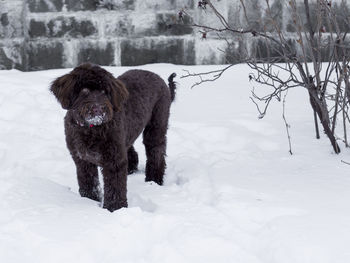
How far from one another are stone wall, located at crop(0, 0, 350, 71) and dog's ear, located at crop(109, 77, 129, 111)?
4177 millimetres

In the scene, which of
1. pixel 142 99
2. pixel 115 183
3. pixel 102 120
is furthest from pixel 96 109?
pixel 142 99

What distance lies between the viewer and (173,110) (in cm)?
659

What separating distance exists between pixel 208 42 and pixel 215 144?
288 cm

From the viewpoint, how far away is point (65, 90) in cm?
345

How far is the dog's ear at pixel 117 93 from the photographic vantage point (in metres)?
3.55

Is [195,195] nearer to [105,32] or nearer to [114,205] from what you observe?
[114,205]

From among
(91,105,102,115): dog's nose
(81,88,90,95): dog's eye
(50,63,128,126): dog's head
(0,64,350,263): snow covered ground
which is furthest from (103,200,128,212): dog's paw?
(81,88,90,95): dog's eye

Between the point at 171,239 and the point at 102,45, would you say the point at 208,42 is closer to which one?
the point at 102,45

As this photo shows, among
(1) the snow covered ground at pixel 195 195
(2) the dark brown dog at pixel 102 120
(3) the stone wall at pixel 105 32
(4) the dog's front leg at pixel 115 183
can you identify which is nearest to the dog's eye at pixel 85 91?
(2) the dark brown dog at pixel 102 120

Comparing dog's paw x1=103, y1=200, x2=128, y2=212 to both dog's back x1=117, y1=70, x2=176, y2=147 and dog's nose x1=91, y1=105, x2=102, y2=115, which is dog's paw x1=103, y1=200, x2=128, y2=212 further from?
dog's nose x1=91, y1=105, x2=102, y2=115

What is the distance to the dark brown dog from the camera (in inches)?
136

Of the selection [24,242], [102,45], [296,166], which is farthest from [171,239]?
[102,45]

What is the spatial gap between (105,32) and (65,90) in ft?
14.6

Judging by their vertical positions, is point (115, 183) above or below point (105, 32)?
below
